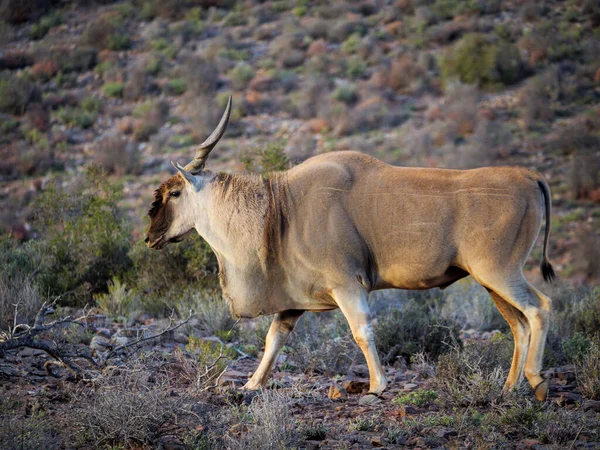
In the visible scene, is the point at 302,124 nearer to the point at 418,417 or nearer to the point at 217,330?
the point at 217,330

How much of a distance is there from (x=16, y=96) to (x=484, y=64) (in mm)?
20653

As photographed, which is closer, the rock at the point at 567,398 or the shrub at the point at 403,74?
the rock at the point at 567,398

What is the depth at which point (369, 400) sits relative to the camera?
720cm

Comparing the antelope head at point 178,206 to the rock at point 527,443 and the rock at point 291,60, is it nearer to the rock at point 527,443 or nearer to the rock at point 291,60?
the rock at point 527,443

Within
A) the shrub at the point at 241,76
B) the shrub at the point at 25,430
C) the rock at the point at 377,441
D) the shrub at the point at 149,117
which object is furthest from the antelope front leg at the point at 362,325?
the shrub at the point at 241,76

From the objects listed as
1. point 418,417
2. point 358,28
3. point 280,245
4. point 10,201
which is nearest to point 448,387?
point 418,417

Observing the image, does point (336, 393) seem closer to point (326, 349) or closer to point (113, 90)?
point (326, 349)

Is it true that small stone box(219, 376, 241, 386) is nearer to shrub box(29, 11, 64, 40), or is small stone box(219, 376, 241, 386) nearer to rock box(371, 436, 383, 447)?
rock box(371, 436, 383, 447)

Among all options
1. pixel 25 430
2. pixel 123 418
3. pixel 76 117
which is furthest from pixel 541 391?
pixel 76 117

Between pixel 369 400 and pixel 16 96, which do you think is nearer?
pixel 369 400

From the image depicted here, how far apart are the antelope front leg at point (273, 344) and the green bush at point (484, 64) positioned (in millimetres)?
26490

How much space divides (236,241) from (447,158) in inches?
832

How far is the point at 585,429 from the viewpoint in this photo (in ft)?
20.1

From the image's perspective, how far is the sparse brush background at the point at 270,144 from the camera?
6.97m
